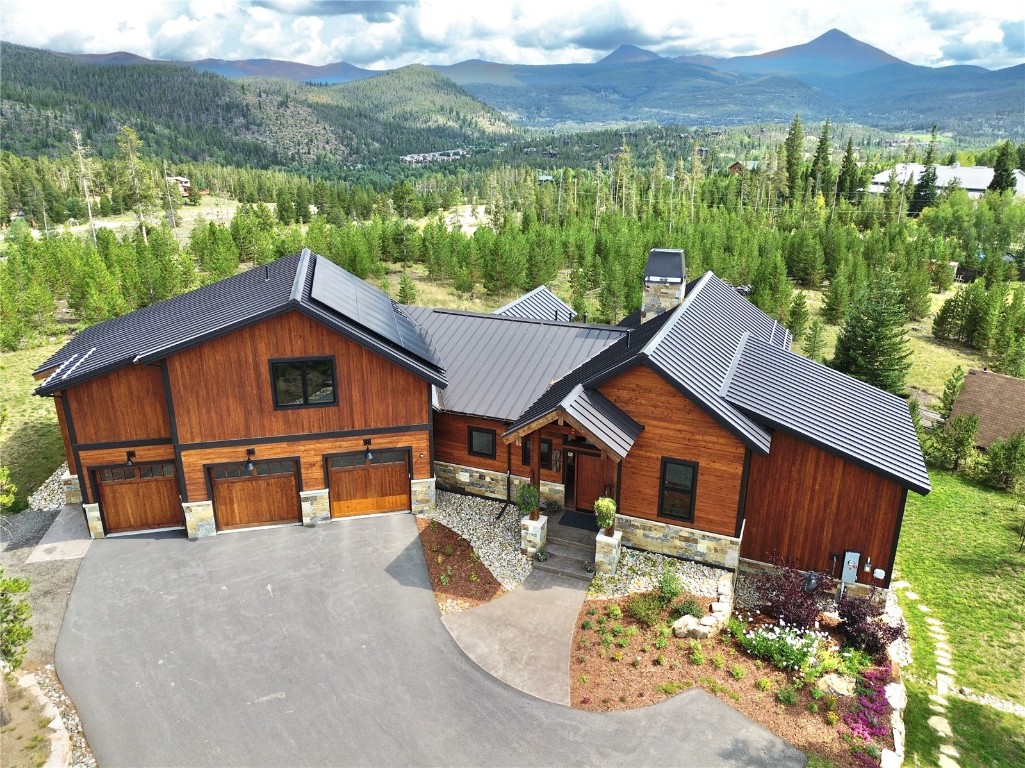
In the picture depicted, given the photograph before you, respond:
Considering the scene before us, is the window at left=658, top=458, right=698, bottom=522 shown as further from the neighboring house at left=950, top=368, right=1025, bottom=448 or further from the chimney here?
the neighboring house at left=950, top=368, right=1025, bottom=448

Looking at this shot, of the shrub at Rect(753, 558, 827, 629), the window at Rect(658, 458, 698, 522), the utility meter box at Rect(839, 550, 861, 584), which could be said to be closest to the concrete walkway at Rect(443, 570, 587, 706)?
the window at Rect(658, 458, 698, 522)

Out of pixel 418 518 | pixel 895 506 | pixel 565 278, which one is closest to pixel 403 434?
pixel 418 518

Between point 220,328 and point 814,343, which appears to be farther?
point 814,343

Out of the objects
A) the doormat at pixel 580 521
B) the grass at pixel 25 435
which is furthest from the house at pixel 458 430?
the grass at pixel 25 435

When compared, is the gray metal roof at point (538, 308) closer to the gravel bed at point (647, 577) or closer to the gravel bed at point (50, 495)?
the gravel bed at point (647, 577)

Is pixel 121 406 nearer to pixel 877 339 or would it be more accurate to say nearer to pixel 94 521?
pixel 94 521

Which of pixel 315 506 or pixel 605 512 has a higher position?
pixel 605 512

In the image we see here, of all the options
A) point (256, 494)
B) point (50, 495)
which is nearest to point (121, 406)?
point (256, 494)
